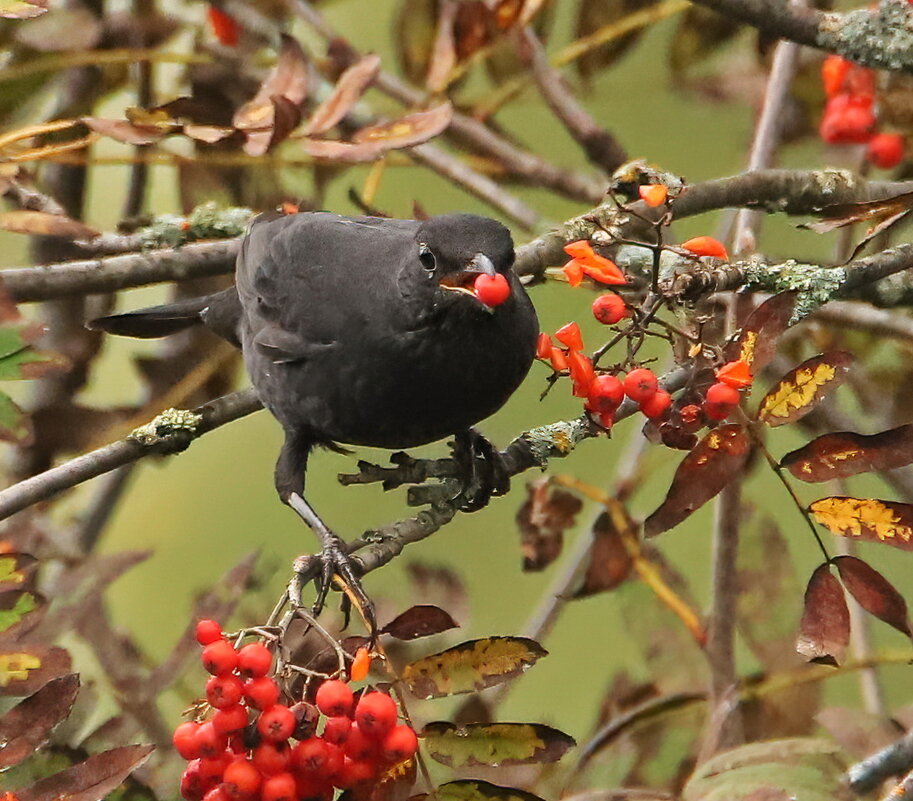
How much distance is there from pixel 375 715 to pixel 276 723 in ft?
0.47

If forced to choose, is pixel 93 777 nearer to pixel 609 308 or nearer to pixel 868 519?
pixel 609 308

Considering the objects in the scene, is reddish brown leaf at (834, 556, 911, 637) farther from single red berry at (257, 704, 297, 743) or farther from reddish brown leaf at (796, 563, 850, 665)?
single red berry at (257, 704, 297, 743)

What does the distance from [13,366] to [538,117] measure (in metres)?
3.95

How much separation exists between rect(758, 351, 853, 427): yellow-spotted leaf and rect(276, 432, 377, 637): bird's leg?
71 centimetres

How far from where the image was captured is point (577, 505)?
2.91 meters

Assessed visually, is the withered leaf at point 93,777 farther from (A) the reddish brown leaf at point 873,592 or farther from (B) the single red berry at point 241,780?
(A) the reddish brown leaf at point 873,592

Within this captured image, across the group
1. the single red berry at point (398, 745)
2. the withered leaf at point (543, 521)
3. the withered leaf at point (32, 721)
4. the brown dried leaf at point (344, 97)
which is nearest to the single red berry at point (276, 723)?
the single red berry at point (398, 745)

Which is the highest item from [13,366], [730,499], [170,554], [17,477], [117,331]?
[13,366]

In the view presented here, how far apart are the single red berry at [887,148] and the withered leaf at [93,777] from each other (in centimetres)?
236

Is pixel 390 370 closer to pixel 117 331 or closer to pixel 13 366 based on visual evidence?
pixel 13 366

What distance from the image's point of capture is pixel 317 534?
8.82ft

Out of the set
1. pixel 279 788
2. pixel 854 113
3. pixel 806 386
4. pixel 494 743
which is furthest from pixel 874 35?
pixel 279 788

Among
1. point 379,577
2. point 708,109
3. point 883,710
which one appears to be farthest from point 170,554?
point 883,710

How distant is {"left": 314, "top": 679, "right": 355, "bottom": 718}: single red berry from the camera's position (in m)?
1.75
